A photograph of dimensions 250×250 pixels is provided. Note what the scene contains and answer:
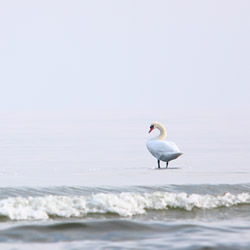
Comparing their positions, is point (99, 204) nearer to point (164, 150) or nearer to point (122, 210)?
point (122, 210)

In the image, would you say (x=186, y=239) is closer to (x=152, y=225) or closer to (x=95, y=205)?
(x=152, y=225)

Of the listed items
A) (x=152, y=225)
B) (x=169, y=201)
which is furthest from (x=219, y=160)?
(x=152, y=225)

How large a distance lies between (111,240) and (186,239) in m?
1.12

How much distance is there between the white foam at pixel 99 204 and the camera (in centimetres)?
1505

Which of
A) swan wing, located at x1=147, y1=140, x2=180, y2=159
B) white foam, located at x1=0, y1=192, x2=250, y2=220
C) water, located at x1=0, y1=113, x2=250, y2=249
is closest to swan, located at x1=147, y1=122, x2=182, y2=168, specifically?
swan wing, located at x1=147, y1=140, x2=180, y2=159

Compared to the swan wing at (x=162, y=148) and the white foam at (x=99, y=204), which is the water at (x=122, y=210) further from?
the swan wing at (x=162, y=148)

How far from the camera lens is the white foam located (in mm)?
15055

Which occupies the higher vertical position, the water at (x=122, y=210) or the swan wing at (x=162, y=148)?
the swan wing at (x=162, y=148)

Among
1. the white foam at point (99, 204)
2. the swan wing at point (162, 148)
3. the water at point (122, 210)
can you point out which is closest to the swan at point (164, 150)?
the swan wing at point (162, 148)

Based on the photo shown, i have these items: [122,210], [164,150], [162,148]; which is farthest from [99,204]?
[162,148]

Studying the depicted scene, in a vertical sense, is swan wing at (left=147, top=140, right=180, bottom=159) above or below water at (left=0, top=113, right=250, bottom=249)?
above

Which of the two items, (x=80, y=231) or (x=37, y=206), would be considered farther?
(x=37, y=206)

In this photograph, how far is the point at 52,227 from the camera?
1354 centimetres

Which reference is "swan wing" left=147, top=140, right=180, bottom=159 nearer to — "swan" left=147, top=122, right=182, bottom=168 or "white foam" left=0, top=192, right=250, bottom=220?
"swan" left=147, top=122, right=182, bottom=168
